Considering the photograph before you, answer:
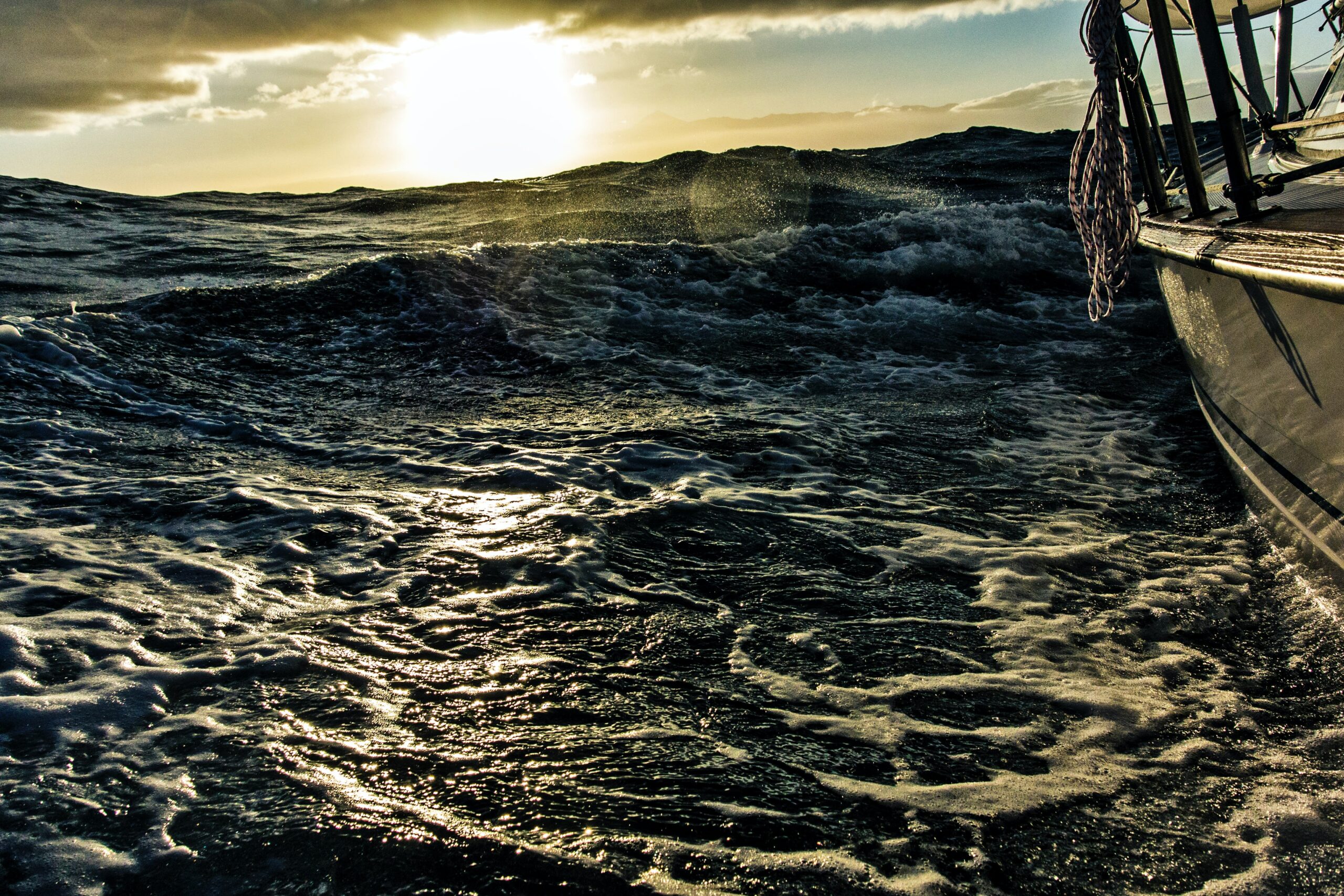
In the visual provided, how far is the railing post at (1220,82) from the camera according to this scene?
3184 millimetres

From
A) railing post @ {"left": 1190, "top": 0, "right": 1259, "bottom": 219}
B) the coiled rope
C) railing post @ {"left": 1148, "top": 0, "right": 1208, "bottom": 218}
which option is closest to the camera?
railing post @ {"left": 1190, "top": 0, "right": 1259, "bottom": 219}

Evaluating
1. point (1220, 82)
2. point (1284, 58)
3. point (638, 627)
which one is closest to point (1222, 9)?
point (1284, 58)

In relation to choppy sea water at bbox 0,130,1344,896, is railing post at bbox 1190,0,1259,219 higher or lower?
higher

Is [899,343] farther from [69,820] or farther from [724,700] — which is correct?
[69,820]

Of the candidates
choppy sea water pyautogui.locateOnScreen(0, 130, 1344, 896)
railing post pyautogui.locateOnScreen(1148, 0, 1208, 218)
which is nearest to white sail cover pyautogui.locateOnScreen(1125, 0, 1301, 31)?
choppy sea water pyautogui.locateOnScreen(0, 130, 1344, 896)

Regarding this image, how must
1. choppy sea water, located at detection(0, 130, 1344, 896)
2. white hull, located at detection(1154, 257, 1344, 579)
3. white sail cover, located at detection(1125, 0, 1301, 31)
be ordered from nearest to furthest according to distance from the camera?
choppy sea water, located at detection(0, 130, 1344, 896)
white hull, located at detection(1154, 257, 1344, 579)
white sail cover, located at detection(1125, 0, 1301, 31)

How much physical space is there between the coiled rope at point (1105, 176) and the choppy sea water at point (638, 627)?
125cm

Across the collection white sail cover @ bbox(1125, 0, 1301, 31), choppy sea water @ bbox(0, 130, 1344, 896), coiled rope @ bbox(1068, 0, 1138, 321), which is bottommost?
choppy sea water @ bbox(0, 130, 1344, 896)

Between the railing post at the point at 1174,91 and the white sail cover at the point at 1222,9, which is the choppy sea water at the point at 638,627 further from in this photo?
the white sail cover at the point at 1222,9

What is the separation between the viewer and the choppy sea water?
1957 mm

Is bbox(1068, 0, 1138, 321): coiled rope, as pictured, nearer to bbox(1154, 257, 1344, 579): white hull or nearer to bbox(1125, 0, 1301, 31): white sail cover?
bbox(1154, 257, 1344, 579): white hull

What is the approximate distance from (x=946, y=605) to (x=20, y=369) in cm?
690

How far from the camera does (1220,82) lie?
10.7 feet

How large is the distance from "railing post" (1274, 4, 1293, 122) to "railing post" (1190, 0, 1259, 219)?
465cm
